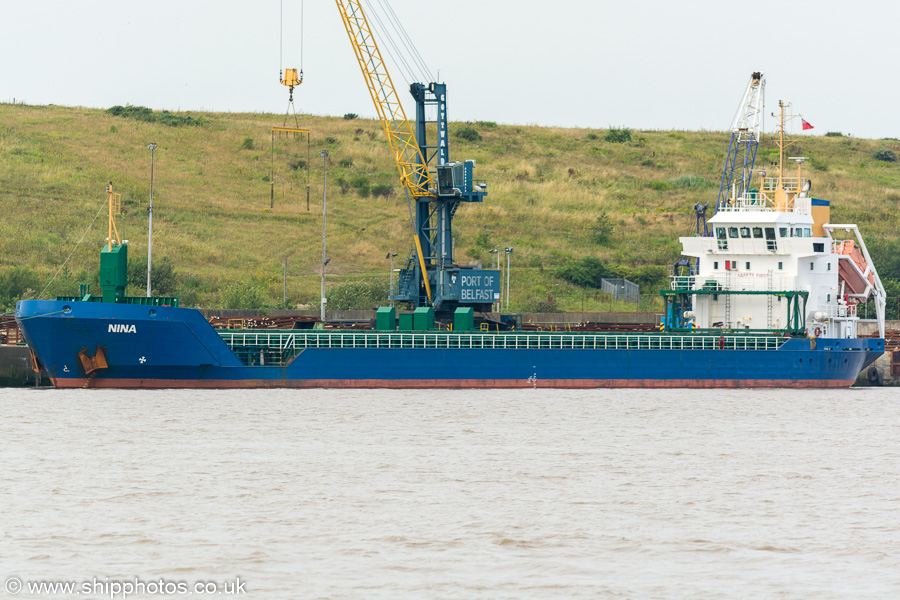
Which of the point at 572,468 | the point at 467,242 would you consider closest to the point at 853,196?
the point at 467,242

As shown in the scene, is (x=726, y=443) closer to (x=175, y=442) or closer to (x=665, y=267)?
(x=175, y=442)

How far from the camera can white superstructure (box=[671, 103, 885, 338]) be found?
55156 millimetres

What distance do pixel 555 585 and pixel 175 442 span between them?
17.6 metres

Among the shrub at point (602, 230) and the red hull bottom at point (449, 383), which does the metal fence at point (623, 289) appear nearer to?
the shrub at point (602, 230)

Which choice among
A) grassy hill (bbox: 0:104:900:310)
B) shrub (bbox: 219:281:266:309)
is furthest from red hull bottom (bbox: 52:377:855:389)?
grassy hill (bbox: 0:104:900:310)

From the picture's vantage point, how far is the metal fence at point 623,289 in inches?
3391

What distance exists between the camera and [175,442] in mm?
33000

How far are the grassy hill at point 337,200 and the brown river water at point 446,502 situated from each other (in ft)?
137

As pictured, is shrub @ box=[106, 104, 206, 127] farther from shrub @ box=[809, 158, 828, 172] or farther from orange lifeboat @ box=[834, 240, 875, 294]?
orange lifeboat @ box=[834, 240, 875, 294]

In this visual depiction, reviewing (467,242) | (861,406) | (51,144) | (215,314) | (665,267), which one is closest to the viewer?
(861,406)

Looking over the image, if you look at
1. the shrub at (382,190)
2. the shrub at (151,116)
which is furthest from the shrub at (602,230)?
the shrub at (151,116)

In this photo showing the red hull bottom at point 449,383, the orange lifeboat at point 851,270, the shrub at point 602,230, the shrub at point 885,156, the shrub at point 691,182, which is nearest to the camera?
the red hull bottom at point 449,383

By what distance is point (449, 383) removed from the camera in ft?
170

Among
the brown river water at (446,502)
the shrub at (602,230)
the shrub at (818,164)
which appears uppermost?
the shrub at (818,164)
